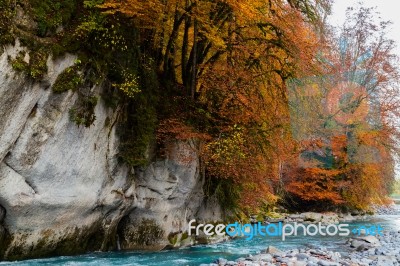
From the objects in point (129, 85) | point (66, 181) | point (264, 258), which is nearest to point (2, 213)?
point (66, 181)

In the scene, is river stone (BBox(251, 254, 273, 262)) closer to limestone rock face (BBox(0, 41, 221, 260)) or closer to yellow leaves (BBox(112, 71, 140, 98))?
limestone rock face (BBox(0, 41, 221, 260))

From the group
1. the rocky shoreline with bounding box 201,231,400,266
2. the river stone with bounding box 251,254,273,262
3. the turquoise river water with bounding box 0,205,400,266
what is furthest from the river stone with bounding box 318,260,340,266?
the turquoise river water with bounding box 0,205,400,266

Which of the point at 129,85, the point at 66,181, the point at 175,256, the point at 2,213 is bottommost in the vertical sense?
the point at 175,256

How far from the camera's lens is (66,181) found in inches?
337

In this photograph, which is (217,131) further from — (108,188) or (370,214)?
(370,214)

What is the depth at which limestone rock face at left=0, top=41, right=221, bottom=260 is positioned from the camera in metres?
7.48

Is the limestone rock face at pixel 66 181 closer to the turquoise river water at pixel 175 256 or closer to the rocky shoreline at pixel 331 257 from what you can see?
the turquoise river water at pixel 175 256

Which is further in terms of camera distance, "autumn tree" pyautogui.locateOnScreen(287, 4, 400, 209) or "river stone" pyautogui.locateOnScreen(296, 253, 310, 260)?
"autumn tree" pyautogui.locateOnScreen(287, 4, 400, 209)

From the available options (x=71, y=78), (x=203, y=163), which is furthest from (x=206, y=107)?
(x=71, y=78)

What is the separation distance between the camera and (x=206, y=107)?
41.4ft

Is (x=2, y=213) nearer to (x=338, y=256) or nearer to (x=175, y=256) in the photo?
(x=175, y=256)

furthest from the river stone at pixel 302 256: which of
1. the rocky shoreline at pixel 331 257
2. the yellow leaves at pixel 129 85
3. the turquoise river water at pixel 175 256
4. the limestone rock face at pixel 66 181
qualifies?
the yellow leaves at pixel 129 85

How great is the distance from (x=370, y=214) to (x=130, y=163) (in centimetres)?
2358

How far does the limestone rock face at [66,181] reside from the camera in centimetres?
748
